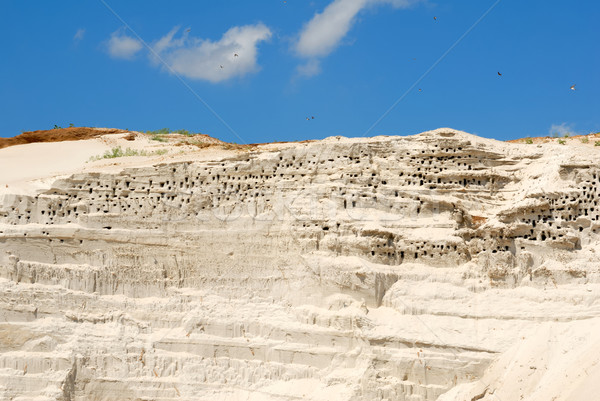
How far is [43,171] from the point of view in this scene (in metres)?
29.4

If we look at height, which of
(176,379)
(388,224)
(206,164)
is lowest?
(176,379)

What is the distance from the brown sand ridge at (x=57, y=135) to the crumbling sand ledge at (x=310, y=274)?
32.9 ft

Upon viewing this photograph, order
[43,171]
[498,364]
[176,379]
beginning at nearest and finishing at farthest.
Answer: [498,364], [176,379], [43,171]

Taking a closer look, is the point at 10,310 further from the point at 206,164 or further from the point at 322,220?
the point at 322,220

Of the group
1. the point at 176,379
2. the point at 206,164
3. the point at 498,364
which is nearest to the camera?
the point at 498,364

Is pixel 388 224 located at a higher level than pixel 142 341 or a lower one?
higher

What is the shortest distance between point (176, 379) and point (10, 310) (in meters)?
4.82

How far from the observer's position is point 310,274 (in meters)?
23.9

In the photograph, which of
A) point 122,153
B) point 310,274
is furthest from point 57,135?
point 310,274

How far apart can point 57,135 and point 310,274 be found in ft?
54.6

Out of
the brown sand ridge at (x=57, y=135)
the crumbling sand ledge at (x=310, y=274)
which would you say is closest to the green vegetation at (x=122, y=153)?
the crumbling sand ledge at (x=310, y=274)

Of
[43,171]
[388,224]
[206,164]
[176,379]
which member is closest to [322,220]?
[388,224]

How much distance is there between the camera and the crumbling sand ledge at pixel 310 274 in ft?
73.0

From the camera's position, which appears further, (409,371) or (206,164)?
(206,164)
